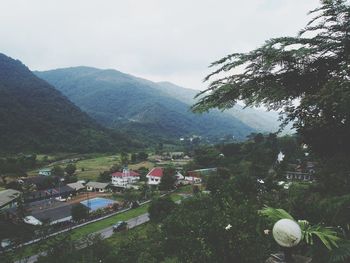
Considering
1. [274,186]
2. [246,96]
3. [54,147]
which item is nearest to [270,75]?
[246,96]

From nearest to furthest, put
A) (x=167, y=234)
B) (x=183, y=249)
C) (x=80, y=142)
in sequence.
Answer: (x=183, y=249) < (x=167, y=234) < (x=80, y=142)

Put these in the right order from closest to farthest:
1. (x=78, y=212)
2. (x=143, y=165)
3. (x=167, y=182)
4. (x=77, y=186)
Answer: (x=78, y=212) < (x=167, y=182) < (x=77, y=186) < (x=143, y=165)

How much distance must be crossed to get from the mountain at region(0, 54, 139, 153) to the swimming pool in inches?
1701

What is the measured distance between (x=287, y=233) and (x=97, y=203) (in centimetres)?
5196

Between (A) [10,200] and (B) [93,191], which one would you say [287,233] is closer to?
(A) [10,200]

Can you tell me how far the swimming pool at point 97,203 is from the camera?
50719 mm

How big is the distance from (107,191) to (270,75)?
2410 inches

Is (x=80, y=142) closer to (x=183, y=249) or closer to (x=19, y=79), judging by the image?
(x=19, y=79)

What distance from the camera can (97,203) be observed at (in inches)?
2099

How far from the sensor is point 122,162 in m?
88.2

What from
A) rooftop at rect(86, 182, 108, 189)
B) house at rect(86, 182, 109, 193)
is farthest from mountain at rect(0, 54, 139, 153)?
house at rect(86, 182, 109, 193)

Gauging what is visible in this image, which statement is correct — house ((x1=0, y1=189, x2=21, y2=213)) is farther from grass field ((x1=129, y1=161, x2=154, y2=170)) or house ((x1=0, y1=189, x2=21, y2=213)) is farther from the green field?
grass field ((x1=129, y1=161, x2=154, y2=170))

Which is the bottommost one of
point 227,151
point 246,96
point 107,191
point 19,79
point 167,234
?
point 107,191

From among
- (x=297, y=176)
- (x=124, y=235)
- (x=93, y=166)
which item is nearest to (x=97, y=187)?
(x=93, y=166)
